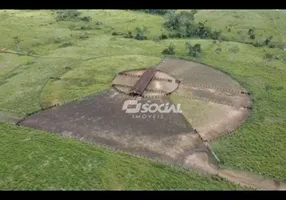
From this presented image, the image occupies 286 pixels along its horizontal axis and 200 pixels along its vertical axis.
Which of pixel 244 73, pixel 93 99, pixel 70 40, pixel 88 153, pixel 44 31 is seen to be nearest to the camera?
pixel 88 153

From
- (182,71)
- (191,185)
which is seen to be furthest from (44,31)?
(191,185)

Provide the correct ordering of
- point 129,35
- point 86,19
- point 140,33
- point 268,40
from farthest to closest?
1. point 86,19
2. point 140,33
3. point 129,35
4. point 268,40

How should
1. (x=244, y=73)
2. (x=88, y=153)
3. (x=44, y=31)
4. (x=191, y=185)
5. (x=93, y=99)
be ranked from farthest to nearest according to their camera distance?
(x=44, y=31), (x=244, y=73), (x=93, y=99), (x=88, y=153), (x=191, y=185)

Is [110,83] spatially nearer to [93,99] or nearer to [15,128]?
[93,99]

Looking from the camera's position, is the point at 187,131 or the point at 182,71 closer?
the point at 187,131

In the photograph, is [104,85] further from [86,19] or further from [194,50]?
[86,19]

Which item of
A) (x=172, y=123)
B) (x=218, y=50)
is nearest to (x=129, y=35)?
(x=218, y=50)
